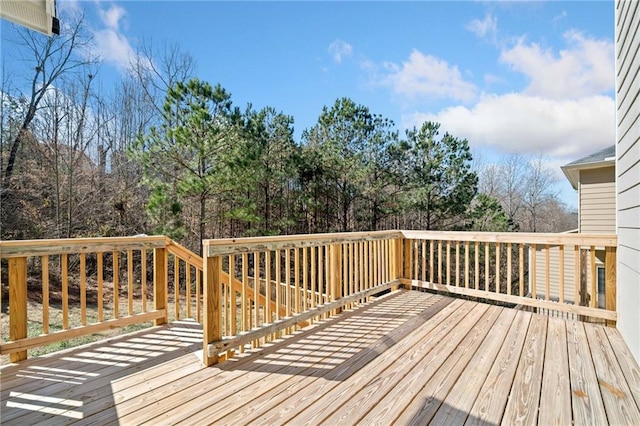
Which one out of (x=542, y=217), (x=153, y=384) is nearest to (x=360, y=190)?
(x=153, y=384)

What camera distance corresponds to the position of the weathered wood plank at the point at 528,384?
1684mm

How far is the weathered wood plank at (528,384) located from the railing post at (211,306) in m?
1.89

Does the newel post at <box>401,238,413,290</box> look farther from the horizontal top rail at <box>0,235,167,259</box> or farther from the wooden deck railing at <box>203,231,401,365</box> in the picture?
the horizontal top rail at <box>0,235,167,259</box>

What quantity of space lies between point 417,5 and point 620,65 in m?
3.84

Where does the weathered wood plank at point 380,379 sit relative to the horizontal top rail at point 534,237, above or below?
below

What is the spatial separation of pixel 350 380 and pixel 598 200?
8066 mm

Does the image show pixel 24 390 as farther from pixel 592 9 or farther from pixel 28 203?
pixel 592 9

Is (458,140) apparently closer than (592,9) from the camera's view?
No

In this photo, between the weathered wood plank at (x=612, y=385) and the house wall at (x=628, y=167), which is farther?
the house wall at (x=628, y=167)

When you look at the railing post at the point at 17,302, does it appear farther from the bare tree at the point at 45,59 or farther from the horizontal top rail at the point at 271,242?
the bare tree at the point at 45,59

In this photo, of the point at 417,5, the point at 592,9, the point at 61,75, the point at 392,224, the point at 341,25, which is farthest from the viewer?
the point at 392,224

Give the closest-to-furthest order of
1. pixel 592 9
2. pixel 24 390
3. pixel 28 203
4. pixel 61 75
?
pixel 24 390 < pixel 592 9 < pixel 28 203 < pixel 61 75

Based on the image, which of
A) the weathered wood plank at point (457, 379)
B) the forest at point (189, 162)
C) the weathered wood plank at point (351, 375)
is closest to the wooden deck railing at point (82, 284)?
the weathered wood plank at point (351, 375)

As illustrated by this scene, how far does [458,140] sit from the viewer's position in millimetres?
12172
